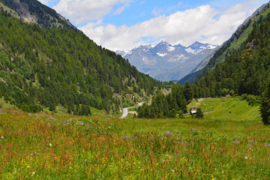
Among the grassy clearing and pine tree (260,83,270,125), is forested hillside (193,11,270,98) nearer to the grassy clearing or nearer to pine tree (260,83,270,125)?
the grassy clearing

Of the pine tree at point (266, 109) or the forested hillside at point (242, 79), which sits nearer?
the pine tree at point (266, 109)

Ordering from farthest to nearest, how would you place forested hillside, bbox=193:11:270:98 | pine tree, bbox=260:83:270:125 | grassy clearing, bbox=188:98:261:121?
forested hillside, bbox=193:11:270:98
grassy clearing, bbox=188:98:261:121
pine tree, bbox=260:83:270:125

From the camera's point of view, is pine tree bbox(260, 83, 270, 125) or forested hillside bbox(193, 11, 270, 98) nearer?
pine tree bbox(260, 83, 270, 125)

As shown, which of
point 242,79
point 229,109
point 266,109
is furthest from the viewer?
point 242,79

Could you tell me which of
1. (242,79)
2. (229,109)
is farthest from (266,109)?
(242,79)

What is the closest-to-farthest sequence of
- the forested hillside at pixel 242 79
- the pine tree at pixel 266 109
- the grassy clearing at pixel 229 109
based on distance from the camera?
the pine tree at pixel 266 109 < the grassy clearing at pixel 229 109 < the forested hillside at pixel 242 79

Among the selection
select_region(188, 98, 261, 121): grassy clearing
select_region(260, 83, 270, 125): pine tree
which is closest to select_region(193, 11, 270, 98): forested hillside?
select_region(188, 98, 261, 121): grassy clearing

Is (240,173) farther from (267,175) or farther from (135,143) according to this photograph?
(135,143)

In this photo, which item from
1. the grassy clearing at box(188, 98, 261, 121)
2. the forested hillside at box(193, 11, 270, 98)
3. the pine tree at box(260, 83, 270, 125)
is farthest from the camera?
the forested hillside at box(193, 11, 270, 98)

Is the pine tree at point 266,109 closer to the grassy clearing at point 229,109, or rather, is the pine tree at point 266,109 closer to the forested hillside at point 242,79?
the grassy clearing at point 229,109

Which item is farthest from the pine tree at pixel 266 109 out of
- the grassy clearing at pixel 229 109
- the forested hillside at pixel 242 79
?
the forested hillside at pixel 242 79

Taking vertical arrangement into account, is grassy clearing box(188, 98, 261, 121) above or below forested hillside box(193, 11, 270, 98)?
below

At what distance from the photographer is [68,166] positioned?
589 cm

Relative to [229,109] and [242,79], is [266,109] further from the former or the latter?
[242,79]
